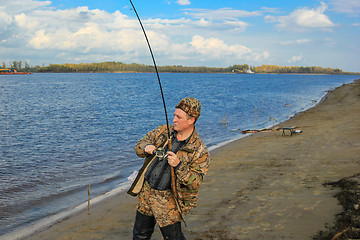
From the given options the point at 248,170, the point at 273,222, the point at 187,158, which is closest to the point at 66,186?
the point at 248,170

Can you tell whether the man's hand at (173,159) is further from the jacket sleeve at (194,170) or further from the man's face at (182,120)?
the man's face at (182,120)

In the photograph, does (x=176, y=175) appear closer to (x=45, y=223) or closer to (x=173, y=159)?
(x=173, y=159)

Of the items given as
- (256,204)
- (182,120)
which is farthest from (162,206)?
(256,204)

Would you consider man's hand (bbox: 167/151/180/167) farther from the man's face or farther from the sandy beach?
the sandy beach

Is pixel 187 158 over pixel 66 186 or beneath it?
over

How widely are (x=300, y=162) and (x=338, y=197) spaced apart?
13.0 ft

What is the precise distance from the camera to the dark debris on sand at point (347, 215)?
4.20m

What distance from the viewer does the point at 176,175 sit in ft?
9.05

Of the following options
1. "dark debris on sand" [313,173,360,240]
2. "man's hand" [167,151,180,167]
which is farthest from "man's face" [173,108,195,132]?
"dark debris on sand" [313,173,360,240]

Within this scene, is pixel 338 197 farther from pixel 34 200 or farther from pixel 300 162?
pixel 34 200

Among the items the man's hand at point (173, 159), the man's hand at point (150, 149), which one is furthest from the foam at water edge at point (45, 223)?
the man's hand at point (173, 159)

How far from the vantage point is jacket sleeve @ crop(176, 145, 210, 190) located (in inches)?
104

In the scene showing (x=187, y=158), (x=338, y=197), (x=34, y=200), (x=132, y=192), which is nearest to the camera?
(x=187, y=158)

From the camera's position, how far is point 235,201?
7.00 meters
